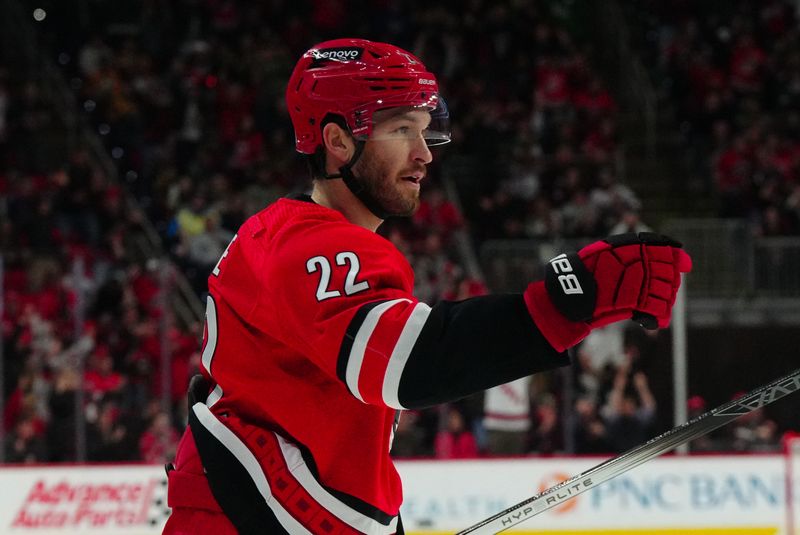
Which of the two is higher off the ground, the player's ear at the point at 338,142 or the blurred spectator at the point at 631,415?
the player's ear at the point at 338,142

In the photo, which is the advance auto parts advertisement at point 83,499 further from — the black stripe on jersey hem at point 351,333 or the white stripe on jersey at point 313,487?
the black stripe on jersey hem at point 351,333

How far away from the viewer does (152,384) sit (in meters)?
7.02

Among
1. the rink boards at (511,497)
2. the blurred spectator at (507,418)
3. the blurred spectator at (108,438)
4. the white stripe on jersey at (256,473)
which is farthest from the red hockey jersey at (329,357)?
the blurred spectator at (108,438)

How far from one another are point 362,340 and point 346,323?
0.04 meters

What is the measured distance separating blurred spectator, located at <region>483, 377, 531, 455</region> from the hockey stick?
15.6 feet

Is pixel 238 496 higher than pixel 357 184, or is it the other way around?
Result: pixel 357 184

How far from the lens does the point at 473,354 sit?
171 cm

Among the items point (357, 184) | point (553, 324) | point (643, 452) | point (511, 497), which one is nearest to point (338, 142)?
point (357, 184)

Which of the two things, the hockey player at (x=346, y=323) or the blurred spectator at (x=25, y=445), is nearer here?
the hockey player at (x=346, y=323)

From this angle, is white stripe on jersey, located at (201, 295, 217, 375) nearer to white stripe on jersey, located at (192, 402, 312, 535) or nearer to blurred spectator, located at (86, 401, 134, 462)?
white stripe on jersey, located at (192, 402, 312, 535)

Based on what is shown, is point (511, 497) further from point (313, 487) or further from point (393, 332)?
point (393, 332)

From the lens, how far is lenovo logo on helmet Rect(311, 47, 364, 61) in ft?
7.02

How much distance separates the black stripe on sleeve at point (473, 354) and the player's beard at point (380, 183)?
1.31 feet

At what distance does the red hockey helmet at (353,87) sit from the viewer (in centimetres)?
209
